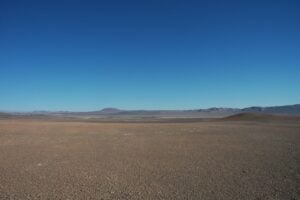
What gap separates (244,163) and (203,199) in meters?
5.07

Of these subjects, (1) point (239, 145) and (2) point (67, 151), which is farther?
(1) point (239, 145)

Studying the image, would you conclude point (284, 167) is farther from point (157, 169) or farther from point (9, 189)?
point (9, 189)

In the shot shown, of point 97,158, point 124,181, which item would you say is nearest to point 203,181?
point 124,181

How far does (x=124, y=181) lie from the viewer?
1020cm

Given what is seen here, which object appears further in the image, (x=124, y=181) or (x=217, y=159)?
(x=217, y=159)

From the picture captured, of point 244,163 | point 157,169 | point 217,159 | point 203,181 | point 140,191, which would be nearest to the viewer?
point 140,191

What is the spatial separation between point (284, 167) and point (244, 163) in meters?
1.51

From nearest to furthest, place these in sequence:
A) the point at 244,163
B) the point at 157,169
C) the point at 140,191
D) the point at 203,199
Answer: the point at 203,199 → the point at 140,191 → the point at 157,169 → the point at 244,163

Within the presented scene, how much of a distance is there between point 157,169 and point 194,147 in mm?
5956

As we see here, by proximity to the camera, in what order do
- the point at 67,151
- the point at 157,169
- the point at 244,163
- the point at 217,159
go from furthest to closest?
1. the point at 67,151
2. the point at 217,159
3. the point at 244,163
4. the point at 157,169

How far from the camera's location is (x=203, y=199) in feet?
27.7

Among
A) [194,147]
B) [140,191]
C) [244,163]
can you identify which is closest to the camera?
[140,191]

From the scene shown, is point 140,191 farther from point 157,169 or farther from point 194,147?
point 194,147

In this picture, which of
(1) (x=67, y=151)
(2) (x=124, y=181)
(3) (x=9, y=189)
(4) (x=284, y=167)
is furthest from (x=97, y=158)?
(4) (x=284, y=167)
